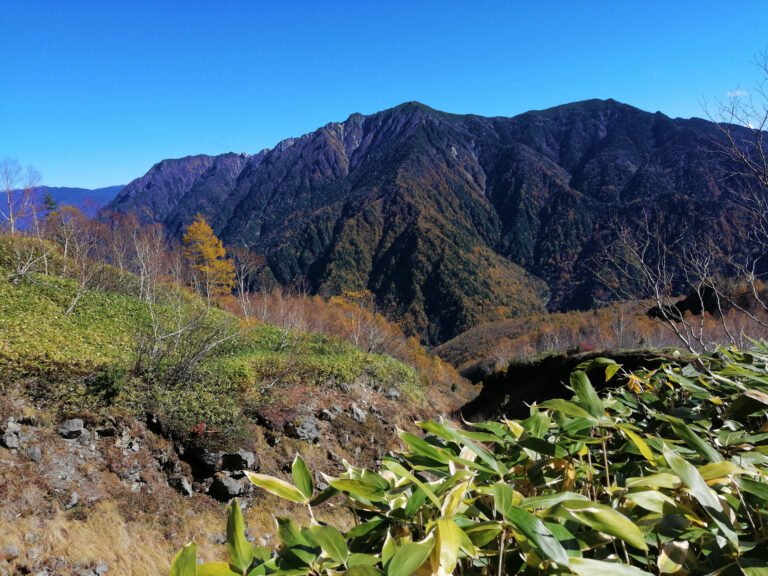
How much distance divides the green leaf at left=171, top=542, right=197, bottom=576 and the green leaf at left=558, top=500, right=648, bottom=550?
0.44 meters

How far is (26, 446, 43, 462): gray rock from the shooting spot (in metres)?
5.22

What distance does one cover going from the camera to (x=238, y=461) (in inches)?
257

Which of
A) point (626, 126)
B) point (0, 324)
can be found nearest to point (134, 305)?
point (0, 324)

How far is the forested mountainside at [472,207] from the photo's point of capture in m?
102

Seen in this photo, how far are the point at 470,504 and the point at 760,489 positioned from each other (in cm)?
38

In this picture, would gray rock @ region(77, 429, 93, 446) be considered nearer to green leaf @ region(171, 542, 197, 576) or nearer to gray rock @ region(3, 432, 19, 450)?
gray rock @ region(3, 432, 19, 450)

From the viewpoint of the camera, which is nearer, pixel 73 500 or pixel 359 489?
pixel 359 489

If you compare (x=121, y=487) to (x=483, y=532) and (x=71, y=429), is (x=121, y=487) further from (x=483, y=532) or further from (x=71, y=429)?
(x=483, y=532)

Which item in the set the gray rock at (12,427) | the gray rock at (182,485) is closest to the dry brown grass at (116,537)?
the gray rock at (182,485)

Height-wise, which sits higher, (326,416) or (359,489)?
(359,489)

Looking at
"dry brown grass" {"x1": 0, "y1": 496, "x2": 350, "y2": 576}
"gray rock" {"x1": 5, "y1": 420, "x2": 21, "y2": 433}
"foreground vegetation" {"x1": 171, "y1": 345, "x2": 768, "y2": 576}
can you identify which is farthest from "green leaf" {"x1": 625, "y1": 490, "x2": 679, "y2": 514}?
"gray rock" {"x1": 5, "y1": 420, "x2": 21, "y2": 433}

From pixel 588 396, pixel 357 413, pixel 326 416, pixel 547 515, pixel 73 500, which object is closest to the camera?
pixel 547 515

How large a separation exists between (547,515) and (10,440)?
267 inches

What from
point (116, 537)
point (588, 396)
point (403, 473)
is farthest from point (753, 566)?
point (116, 537)
